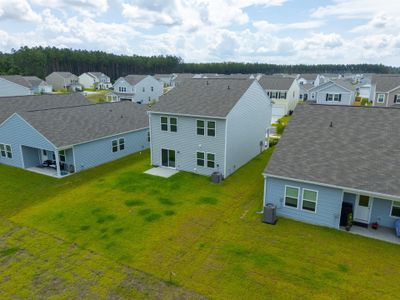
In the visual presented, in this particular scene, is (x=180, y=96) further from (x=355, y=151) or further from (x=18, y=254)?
(x=18, y=254)

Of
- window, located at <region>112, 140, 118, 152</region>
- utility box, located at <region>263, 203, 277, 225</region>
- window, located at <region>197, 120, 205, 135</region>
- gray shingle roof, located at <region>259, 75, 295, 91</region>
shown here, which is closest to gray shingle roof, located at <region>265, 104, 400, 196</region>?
utility box, located at <region>263, 203, 277, 225</region>

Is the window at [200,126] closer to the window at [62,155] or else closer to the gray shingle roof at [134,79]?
the window at [62,155]

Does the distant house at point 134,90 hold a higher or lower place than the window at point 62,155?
higher

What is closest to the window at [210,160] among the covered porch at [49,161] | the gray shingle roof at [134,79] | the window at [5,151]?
the covered porch at [49,161]

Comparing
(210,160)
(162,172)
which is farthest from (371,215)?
(162,172)

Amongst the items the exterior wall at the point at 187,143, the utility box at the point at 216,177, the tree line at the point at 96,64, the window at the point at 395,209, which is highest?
the tree line at the point at 96,64

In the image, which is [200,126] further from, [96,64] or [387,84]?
[96,64]

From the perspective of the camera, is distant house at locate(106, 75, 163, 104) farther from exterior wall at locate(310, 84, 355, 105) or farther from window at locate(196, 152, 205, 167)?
window at locate(196, 152, 205, 167)
